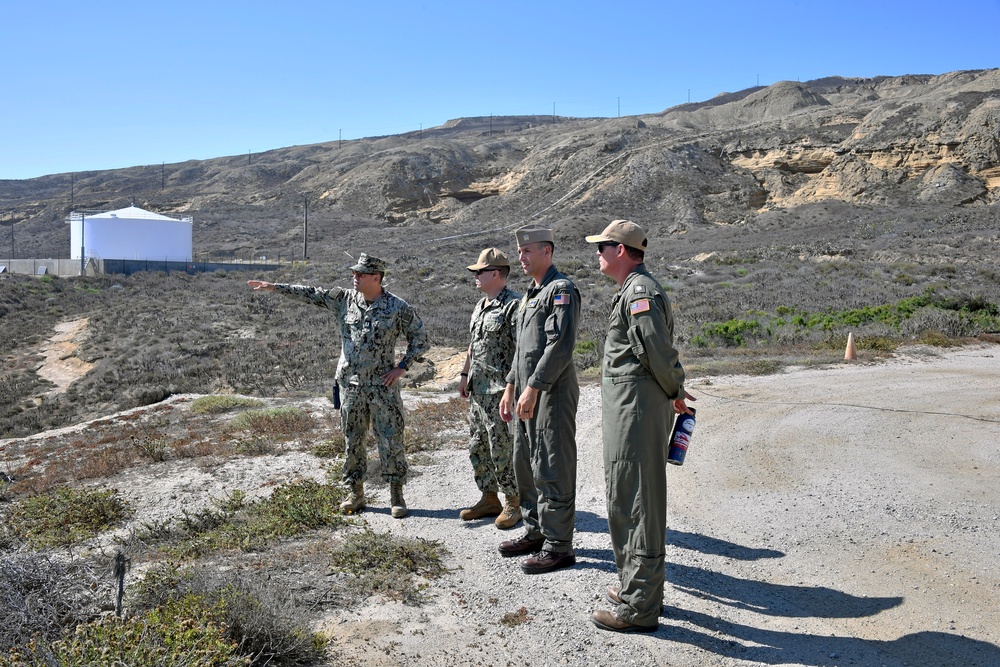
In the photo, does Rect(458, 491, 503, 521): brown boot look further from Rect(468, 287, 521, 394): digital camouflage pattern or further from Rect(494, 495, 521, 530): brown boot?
Rect(468, 287, 521, 394): digital camouflage pattern

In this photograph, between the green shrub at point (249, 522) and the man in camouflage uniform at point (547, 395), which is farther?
the green shrub at point (249, 522)

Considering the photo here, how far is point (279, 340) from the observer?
70.3ft

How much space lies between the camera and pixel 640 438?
3.56 meters

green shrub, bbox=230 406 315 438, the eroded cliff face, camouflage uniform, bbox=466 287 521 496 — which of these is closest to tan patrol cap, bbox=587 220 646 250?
camouflage uniform, bbox=466 287 521 496

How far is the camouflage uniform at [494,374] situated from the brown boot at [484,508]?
0.28 m

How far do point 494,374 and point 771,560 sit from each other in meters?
2.08

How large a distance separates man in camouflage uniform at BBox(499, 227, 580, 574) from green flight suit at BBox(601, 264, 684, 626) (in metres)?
0.54

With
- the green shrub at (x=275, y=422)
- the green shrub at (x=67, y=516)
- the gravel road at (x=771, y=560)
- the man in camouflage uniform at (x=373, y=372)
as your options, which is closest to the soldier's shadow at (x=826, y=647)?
the gravel road at (x=771, y=560)

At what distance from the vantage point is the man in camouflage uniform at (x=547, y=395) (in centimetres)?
420

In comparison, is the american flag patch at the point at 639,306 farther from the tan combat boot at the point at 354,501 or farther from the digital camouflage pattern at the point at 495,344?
the tan combat boot at the point at 354,501

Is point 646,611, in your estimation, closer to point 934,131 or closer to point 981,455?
point 981,455

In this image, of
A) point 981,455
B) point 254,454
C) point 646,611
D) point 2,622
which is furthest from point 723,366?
point 2,622

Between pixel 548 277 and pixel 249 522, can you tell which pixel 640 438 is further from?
pixel 249 522

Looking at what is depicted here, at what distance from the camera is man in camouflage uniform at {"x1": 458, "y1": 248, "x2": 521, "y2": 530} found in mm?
5113
